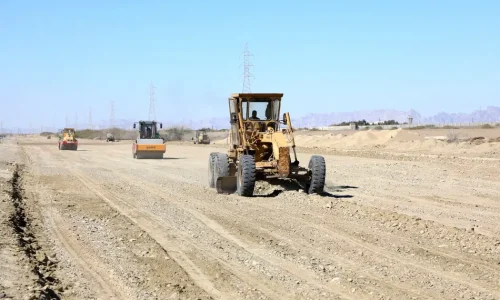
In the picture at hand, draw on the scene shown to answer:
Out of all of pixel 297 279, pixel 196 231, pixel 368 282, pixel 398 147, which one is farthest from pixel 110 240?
pixel 398 147

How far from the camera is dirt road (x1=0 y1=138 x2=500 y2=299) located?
6.98 metres

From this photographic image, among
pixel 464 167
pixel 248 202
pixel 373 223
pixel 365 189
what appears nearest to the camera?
pixel 373 223

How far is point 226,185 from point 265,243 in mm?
7163

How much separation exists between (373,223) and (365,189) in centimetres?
677

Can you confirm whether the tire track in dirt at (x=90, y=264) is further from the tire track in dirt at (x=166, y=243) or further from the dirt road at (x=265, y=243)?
the tire track in dirt at (x=166, y=243)

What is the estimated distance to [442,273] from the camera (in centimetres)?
762

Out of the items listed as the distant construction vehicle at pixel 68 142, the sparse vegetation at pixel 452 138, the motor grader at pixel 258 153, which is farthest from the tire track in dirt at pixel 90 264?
the distant construction vehicle at pixel 68 142

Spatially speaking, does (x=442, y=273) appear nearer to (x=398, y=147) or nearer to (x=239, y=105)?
(x=239, y=105)

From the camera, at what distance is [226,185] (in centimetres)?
1655

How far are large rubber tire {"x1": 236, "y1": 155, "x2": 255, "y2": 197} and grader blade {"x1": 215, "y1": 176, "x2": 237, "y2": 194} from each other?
982 millimetres

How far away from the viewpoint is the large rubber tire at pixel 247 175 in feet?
49.1

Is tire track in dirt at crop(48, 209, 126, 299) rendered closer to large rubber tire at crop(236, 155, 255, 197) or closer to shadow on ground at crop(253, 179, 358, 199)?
large rubber tire at crop(236, 155, 255, 197)

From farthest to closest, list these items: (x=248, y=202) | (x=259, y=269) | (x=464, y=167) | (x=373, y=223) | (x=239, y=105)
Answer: (x=464, y=167), (x=239, y=105), (x=248, y=202), (x=373, y=223), (x=259, y=269)

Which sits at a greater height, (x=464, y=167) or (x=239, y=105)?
(x=239, y=105)
